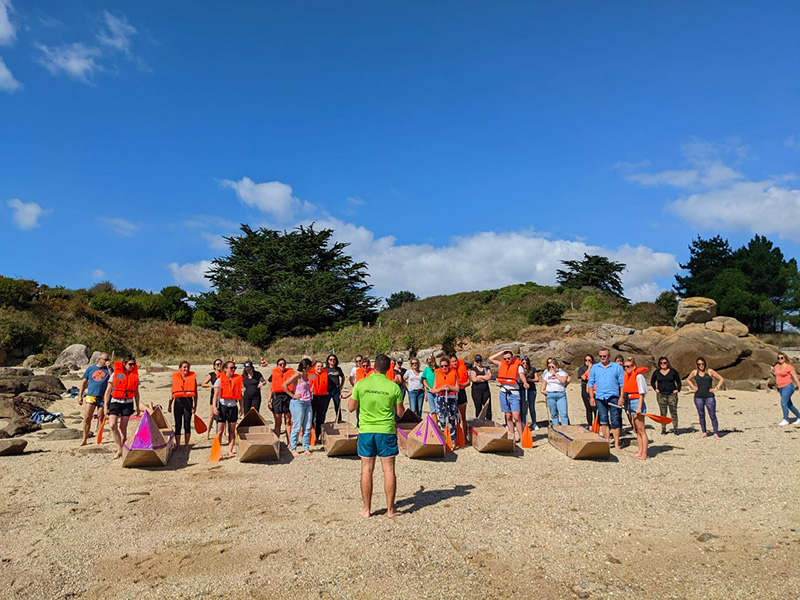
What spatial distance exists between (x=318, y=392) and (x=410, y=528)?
4557 mm

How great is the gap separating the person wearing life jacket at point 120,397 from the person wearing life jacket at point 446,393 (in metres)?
5.22

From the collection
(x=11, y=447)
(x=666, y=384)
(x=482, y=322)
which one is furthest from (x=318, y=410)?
(x=482, y=322)

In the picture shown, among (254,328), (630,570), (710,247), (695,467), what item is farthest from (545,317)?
(630,570)

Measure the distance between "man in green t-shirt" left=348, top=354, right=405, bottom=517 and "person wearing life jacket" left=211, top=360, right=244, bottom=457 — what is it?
170 inches

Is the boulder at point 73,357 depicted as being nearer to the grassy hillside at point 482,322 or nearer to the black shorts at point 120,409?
the grassy hillside at point 482,322

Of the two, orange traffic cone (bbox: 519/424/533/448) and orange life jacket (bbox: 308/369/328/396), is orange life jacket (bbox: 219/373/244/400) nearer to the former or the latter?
orange life jacket (bbox: 308/369/328/396)

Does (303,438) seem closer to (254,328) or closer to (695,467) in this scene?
(695,467)

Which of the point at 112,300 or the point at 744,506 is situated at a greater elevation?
the point at 112,300

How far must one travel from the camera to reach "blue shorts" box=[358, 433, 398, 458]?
622 cm

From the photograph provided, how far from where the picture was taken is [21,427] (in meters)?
11.8

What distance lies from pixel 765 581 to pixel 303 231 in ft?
143

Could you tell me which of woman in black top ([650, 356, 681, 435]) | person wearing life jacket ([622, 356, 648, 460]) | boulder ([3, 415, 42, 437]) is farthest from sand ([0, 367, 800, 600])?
boulder ([3, 415, 42, 437])

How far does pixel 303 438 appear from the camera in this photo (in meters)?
10.0

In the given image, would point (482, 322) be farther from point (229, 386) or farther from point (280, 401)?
point (229, 386)
